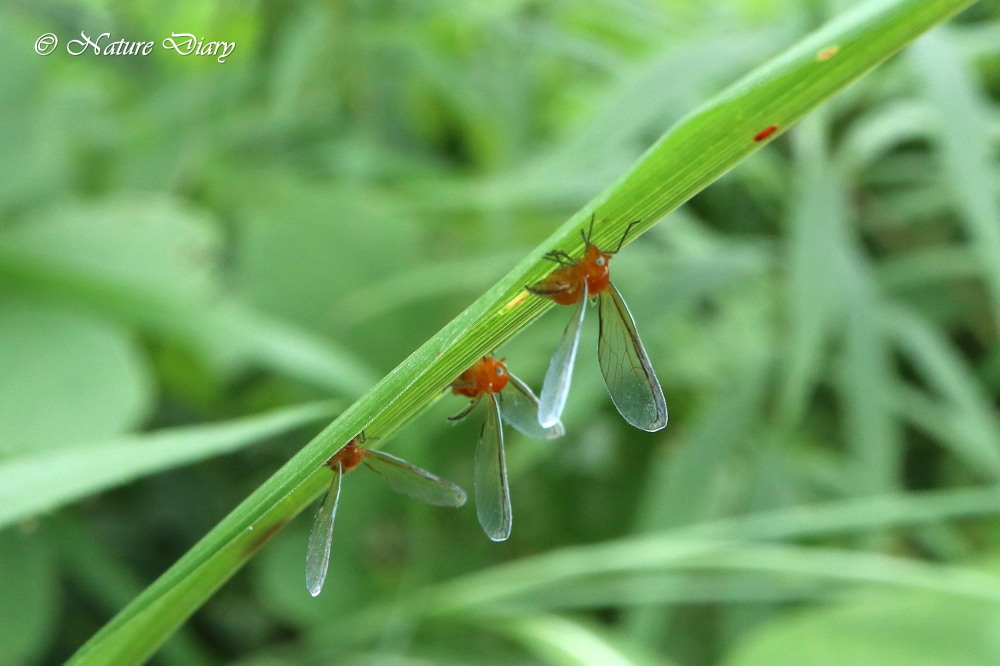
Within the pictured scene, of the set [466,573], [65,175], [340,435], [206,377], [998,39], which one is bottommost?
[340,435]

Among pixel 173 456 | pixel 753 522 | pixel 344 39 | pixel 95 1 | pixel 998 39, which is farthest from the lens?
pixel 344 39

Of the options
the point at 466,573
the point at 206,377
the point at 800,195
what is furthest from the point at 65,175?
the point at 800,195

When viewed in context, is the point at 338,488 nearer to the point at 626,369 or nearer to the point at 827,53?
the point at 626,369

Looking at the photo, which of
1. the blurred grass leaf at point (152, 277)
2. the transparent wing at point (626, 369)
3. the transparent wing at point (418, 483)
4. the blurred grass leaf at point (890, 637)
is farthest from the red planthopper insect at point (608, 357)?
the blurred grass leaf at point (152, 277)

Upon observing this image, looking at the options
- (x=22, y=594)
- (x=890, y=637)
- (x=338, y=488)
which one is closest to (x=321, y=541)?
(x=338, y=488)

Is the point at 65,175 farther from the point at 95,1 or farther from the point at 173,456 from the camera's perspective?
the point at 173,456
